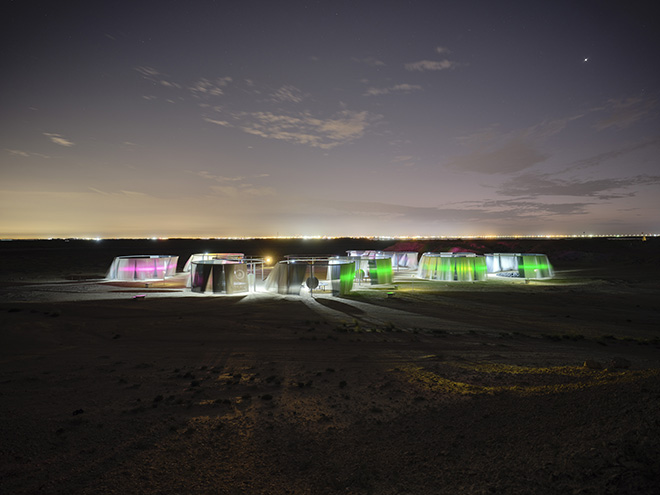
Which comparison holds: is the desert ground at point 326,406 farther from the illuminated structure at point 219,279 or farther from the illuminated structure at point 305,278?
the illuminated structure at point 219,279

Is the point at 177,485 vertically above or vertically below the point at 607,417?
below

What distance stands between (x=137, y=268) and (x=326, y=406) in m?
26.3

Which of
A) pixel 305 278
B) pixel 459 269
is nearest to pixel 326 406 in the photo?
pixel 305 278

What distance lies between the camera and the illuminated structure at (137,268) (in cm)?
2723

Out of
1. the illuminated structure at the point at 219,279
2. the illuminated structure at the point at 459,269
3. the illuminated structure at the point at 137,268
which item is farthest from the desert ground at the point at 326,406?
the illuminated structure at the point at 137,268

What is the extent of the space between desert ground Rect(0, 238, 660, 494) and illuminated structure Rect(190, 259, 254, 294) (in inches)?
315

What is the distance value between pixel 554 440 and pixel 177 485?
3935 mm

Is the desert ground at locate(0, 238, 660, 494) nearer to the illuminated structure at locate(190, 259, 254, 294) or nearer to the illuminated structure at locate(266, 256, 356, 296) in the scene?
the illuminated structure at locate(266, 256, 356, 296)

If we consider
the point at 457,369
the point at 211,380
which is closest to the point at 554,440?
the point at 457,369

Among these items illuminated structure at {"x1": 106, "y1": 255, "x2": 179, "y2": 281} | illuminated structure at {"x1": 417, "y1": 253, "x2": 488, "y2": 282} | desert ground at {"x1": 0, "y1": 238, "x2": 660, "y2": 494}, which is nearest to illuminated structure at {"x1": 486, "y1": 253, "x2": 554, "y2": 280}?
illuminated structure at {"x1": 417, "y1": 253, "x2": 488, "y2": 282}

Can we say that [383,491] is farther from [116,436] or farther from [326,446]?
[116,436]

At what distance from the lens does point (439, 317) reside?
13617 mm

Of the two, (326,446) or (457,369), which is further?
→ (457,369)

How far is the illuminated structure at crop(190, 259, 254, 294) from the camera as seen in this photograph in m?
20.5
